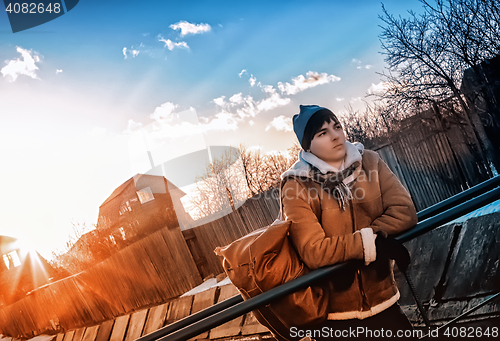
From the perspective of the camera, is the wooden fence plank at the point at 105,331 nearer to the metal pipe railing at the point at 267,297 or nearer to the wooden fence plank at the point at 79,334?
the wooden fence plank at the point at 79,334

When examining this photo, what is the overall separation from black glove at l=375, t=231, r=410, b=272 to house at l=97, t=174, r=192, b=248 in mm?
11715

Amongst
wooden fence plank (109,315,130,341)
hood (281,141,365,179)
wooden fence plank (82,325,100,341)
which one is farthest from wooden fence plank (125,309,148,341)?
hood (281,141,365,179)

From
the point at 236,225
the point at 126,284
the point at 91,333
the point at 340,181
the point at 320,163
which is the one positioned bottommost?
the point at 91,333

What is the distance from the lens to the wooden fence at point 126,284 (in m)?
9.12

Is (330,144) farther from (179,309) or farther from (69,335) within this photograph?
(69,335)

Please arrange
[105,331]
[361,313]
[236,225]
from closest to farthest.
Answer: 1. [361,313]
2. [236,225]
3. [105,331]

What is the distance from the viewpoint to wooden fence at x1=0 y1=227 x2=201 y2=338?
9.12m

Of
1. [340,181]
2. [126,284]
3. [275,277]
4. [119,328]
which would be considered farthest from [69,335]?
[340,181]

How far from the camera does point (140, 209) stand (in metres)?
26.2

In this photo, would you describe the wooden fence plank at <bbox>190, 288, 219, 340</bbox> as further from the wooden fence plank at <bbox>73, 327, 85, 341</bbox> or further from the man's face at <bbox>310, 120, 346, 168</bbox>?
the man's face at <bbox>310, 120, 346, 168</bbox>

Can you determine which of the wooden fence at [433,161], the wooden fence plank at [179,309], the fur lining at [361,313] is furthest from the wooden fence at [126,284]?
the fur lining at [361,313]

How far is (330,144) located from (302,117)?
0.24 m

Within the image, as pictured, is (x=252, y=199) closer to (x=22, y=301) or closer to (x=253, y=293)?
(x=253, y=293)

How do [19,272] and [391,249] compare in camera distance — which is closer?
[391,249]
